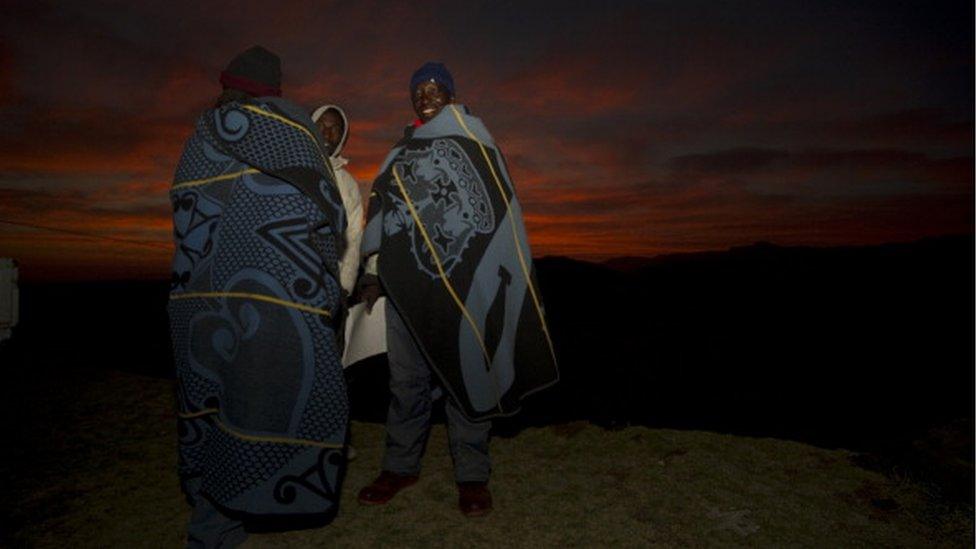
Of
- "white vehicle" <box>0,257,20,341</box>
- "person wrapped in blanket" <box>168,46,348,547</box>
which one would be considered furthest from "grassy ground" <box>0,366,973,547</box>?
"white vehicle" <box>0,257,20,341</box>

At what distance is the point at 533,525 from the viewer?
2.35m

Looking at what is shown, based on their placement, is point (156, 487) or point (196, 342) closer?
point (196, 342)

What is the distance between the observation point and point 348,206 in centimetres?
308

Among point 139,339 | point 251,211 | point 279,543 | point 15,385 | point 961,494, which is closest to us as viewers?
point 251,211

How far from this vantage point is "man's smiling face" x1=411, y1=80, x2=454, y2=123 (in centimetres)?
269

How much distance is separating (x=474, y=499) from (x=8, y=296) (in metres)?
3.24

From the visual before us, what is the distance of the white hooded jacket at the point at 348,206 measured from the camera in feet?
9.81

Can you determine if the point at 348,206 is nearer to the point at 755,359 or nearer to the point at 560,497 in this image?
the point at 560,497

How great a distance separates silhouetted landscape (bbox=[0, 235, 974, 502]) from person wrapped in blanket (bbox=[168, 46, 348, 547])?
74.8 inches

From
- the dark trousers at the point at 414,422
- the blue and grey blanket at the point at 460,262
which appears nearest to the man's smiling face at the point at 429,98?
the blue and grey blanket at the point at 460,262

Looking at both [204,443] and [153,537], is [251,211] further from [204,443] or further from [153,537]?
[153,537]

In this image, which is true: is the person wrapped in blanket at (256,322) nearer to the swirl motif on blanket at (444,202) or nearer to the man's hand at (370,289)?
the swirl motif on blanket at (444,202)

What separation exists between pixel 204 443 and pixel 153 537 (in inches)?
28.2

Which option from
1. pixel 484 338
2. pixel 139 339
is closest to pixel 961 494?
pixel 484 338
